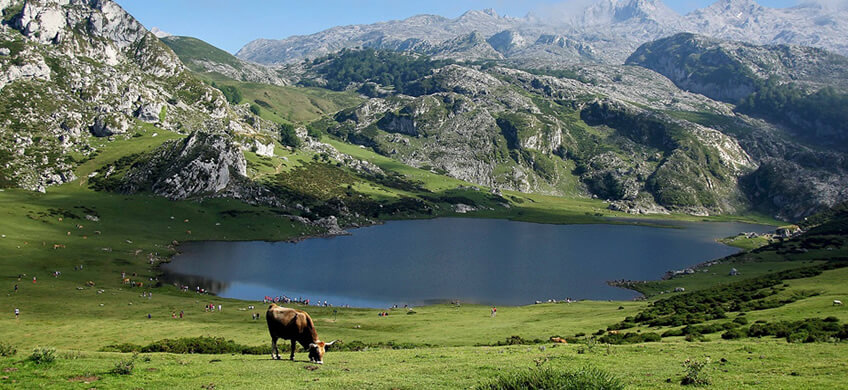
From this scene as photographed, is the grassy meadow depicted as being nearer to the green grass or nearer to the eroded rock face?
the eroded rock face

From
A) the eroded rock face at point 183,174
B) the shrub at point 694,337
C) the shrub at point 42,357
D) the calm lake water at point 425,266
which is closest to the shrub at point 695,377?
the shrub at point 694,337

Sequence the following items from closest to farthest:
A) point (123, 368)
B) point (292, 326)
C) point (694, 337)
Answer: point (123, 368) < point (292, 326) < point (694, 337)

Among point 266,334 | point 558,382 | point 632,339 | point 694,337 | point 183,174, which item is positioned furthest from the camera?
point 183,174

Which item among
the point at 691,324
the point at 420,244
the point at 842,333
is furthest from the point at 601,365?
the point at 420,244

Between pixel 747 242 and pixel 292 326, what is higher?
pixel 747 242

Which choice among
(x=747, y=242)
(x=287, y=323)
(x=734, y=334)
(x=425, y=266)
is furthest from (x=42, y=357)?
(x=747, y=242)

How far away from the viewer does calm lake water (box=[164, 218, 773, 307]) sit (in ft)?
340

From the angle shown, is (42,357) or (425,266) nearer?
(42,357)

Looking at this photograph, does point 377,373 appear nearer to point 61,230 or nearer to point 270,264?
point 270,264

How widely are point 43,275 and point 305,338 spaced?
291 feet

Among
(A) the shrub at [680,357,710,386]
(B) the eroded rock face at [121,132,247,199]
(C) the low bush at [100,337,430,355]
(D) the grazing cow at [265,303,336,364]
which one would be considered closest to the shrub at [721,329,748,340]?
(A) the shrub at [680,357,710,386]

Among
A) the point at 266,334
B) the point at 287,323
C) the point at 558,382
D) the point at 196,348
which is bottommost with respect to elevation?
the point at 266,334

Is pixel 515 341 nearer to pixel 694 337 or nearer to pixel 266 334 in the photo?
pixel 694 337

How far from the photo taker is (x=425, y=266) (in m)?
132
